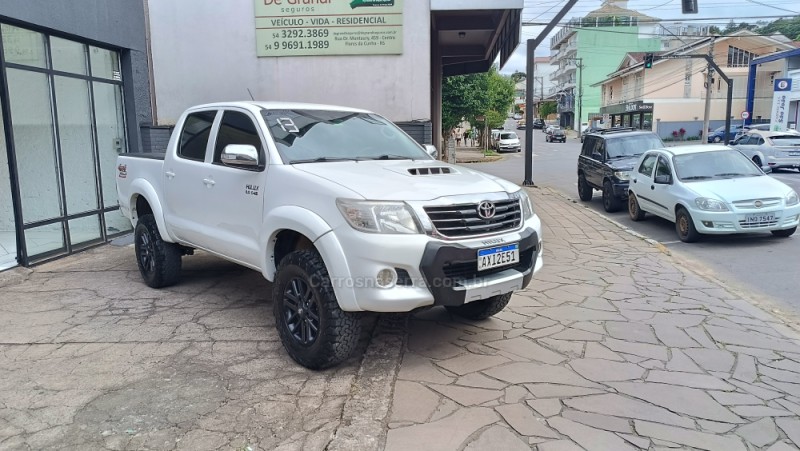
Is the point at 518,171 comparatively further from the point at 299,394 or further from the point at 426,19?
the point at 299,394

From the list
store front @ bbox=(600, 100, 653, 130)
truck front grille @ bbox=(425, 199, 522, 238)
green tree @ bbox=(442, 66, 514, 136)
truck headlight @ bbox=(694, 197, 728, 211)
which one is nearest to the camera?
truck front grille @ bbox=(425, 199, 522, 238)

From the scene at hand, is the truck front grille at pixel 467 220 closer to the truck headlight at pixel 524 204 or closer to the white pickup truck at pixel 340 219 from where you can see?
the white pickup truck at pixel 340 219

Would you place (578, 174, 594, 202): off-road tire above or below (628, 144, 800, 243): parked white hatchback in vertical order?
below

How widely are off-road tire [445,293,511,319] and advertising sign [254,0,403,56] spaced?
635cm

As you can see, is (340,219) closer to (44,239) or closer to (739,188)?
(44,239)

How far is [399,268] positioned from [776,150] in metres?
20.7

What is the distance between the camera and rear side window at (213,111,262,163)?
497cm

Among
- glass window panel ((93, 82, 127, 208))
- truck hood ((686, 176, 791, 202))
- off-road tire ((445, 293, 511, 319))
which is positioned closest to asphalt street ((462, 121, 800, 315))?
truck hood ((686, 176, 791, 202))

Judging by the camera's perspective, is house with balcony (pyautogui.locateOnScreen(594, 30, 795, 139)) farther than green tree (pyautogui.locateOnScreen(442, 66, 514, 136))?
Yes

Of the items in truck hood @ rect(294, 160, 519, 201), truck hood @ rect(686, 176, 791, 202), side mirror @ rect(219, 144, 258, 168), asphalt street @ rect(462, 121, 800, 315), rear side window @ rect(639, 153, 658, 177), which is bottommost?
asphalt street @ rect(462, 121, 800, 315)

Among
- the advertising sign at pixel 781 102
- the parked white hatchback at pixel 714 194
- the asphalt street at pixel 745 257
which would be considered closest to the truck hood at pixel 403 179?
the asphalt street at pixel 745 257

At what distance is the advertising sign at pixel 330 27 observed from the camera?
10.4m

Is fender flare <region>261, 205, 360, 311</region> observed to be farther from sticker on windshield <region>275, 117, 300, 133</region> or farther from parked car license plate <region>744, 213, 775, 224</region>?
parked car license plate <region>744, 213, 775, 224</region>

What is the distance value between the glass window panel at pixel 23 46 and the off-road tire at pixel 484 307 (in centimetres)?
641
